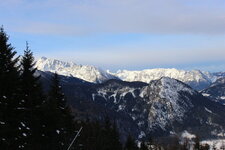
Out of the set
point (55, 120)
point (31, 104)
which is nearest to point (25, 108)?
point (31, 104)

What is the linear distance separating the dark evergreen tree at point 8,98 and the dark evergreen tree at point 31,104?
5.68 feet

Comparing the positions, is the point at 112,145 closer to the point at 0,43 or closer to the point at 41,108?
the point at 41,108

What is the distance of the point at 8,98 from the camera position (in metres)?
32.7

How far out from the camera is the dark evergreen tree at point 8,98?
1234 inches

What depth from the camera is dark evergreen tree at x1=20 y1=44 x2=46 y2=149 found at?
37.3 metres

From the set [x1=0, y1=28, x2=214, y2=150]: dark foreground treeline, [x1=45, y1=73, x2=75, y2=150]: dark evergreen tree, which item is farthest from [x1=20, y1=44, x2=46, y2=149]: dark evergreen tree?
[x1=45, y1=73, x2=75, y2=150]: dark evergreen tree

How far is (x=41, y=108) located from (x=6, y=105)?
29.1 feet

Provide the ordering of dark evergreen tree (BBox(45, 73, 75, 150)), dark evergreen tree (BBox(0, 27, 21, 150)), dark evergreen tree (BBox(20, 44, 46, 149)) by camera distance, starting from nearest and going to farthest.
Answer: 1. dark evergreen tree (BBox(0, 27, 21, 150))
2. dark evergreen tree (BBox(20, 44, 46, 149))
3. dark evergreen tree (BBox(45, 73, 75, 150))

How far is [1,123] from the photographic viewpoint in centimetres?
3080

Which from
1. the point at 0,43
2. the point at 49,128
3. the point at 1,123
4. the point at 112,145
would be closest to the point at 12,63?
the point at 0,43

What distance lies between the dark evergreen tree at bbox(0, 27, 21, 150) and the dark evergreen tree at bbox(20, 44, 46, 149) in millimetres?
1730

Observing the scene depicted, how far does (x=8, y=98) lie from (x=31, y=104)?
635 centimetres

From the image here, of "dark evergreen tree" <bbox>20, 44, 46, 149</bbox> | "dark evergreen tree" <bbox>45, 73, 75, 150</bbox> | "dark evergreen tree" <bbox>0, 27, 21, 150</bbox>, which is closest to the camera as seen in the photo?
"dark evergreen tree" <bbox>0, 27, 21, 150</bbox>

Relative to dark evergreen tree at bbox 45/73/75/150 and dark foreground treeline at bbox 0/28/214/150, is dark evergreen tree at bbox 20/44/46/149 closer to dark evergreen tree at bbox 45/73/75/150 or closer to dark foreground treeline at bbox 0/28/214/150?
A: dark foreground treeline at bbox 0/28/214/150
